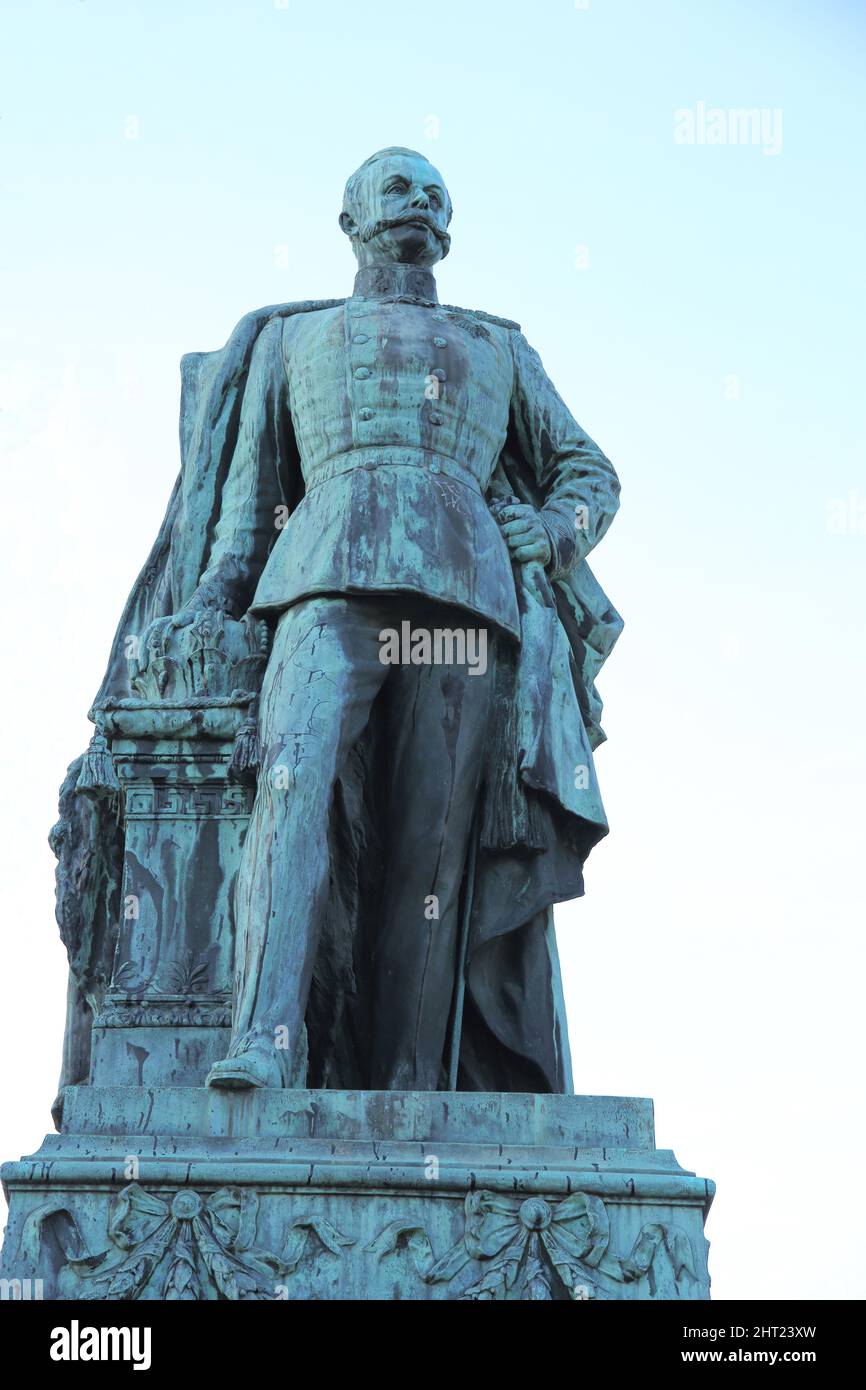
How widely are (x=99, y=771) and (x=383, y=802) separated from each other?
132 centimetres

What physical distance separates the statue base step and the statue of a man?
749 millimetres

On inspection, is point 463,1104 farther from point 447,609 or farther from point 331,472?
point 331,472

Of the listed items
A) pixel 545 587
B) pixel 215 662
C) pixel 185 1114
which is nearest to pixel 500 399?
pixel 545 587

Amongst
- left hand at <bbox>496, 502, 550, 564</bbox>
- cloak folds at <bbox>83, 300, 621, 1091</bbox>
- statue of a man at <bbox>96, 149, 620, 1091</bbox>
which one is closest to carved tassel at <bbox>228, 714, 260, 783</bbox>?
statue of a man at <bbox>96, 149, 620, 1091</bbox>

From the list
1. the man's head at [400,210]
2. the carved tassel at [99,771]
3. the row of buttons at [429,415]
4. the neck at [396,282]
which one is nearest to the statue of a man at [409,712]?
the row of buttons at [429,415]

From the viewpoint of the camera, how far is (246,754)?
37.1 ft

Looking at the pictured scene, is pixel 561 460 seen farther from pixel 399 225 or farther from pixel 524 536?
pixel 399 225

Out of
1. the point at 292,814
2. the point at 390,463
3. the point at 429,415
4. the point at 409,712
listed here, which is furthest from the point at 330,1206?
the point at 429,415

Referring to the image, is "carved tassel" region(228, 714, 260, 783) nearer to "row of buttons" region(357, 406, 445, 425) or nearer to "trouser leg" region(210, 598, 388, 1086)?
"trouser leg" region(210, 598, 388, 1086)

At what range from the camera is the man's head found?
12.3 m

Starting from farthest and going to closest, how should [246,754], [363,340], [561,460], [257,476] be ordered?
[561,460], [257,476], [363,340], [246,754]

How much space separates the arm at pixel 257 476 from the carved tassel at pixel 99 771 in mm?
980

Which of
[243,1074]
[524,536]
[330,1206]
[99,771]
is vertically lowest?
[330,1206]
